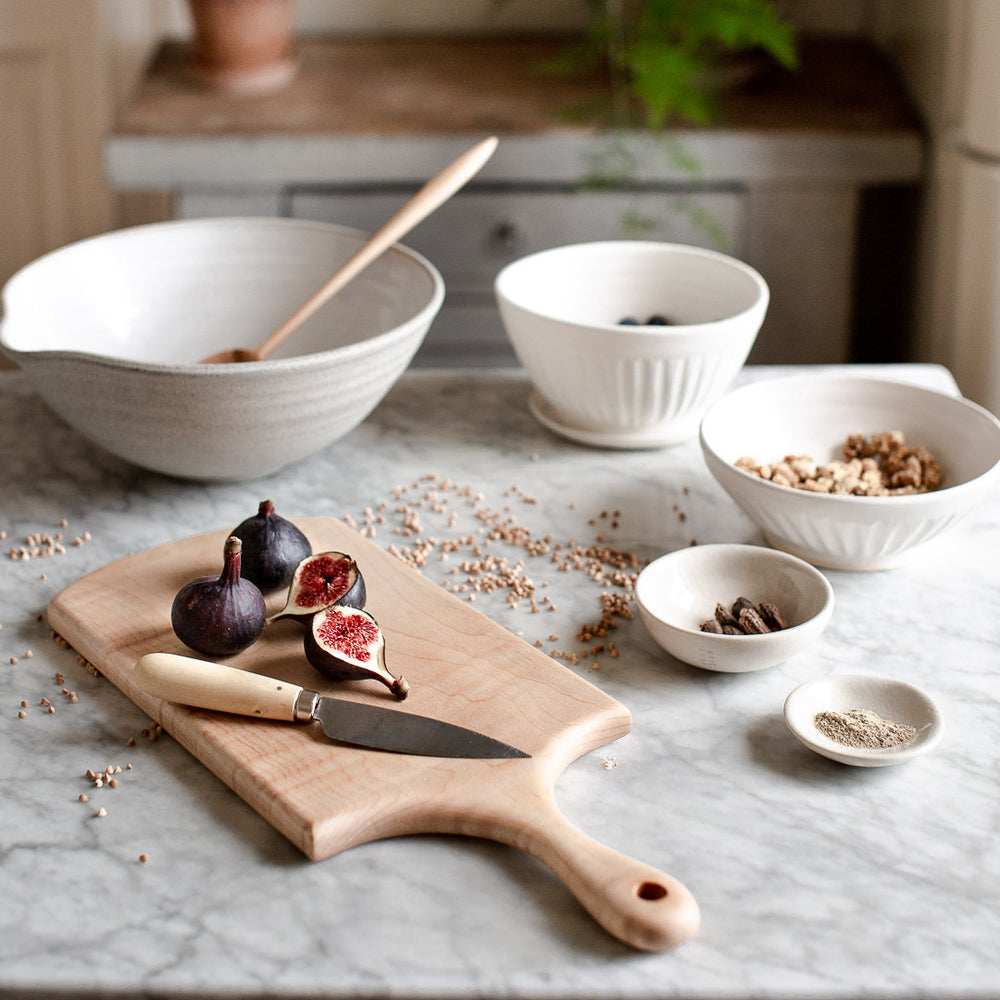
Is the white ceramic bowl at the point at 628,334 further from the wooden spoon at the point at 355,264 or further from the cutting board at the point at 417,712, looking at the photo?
the cutting board at the point at 417,712

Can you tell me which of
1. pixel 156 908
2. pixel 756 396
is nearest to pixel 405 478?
pixel 756 396

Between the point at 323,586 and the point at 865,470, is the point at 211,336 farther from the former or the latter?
the point at 865,470

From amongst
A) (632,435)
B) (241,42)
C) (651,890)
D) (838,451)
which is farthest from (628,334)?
(241,42)

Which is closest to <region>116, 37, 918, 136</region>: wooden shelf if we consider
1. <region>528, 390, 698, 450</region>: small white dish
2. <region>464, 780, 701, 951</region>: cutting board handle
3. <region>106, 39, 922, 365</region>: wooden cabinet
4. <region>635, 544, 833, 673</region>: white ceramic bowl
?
<region>106, 39, 922, 365</region>: wooden cabinet

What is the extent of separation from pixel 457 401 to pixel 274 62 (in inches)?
44.6

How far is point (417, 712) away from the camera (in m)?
0.94

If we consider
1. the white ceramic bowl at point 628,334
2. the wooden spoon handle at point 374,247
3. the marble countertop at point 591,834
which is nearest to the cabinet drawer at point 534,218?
the white ceramic bowl at point 628,334

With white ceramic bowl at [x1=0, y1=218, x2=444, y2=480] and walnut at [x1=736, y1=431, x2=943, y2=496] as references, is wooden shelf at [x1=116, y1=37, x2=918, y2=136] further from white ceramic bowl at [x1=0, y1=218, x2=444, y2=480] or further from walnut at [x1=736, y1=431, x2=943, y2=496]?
walnut at [x1=736, y1=431, x2=943, y2=496]

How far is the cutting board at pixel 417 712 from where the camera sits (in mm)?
789

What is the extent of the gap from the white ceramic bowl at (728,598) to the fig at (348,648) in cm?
24

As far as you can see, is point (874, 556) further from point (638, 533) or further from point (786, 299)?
point (786, 299)

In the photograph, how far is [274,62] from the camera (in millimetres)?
2359

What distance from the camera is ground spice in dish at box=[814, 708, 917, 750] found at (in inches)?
36.2

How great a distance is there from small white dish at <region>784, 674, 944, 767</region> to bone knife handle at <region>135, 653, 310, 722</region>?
397 millimetres
